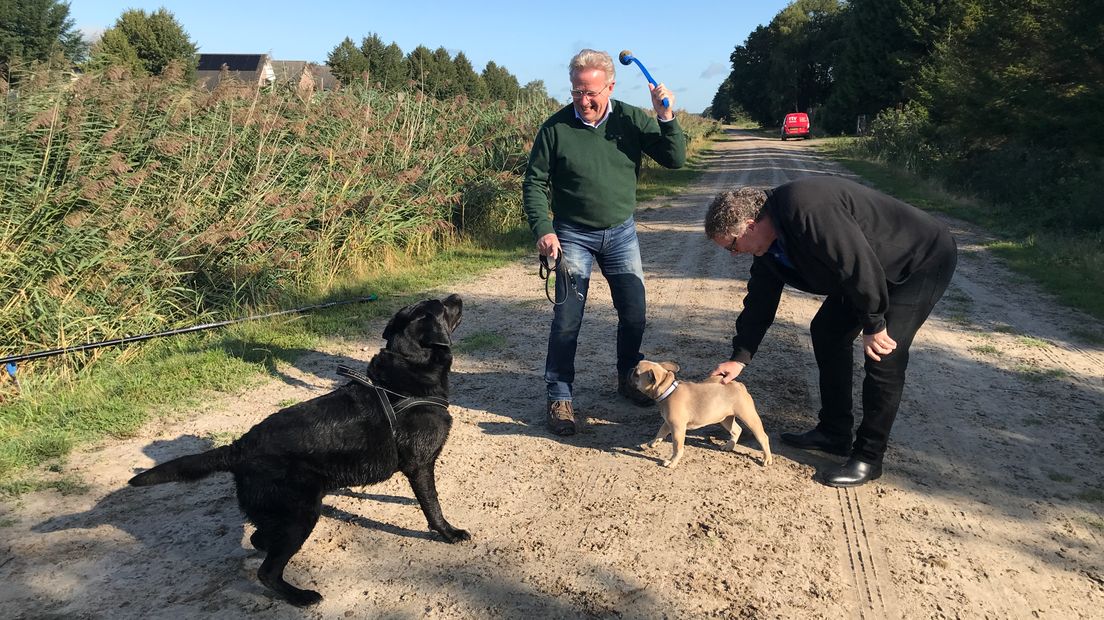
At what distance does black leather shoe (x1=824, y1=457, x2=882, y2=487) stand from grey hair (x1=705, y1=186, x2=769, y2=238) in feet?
4.82

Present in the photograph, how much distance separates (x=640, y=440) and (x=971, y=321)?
429 centimetres

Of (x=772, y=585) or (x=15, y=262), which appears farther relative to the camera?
(x=15, y=262)

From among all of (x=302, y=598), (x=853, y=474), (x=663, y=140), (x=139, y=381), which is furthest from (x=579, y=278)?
(x=139, y=381)

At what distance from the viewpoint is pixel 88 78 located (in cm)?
688

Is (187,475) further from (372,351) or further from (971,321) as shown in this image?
(971,321)

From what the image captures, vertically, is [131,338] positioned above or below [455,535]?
above

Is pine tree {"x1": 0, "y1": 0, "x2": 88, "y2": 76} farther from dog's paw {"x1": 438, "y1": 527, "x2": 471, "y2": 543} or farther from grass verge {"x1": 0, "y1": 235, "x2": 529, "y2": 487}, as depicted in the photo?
dog's paw {"x1": 438, "y1": 527, "x2": 471, "y2": 543}

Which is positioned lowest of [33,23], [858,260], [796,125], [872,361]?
[872,361]

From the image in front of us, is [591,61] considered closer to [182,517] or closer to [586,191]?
[586,191]

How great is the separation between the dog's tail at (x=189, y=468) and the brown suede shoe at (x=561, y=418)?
205 centimetres

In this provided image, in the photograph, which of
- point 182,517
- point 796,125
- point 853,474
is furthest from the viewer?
point 796,125

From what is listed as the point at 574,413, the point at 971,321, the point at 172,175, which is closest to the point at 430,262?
the point at 172,175

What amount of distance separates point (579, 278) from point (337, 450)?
81.1 inches

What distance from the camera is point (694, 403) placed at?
12.4ft
